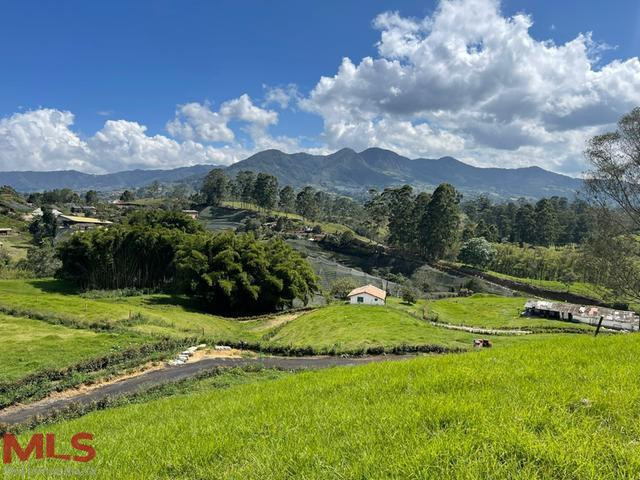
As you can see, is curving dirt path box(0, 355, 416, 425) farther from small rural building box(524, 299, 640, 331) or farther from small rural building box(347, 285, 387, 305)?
small rural building box(524, 299, 640, 331)

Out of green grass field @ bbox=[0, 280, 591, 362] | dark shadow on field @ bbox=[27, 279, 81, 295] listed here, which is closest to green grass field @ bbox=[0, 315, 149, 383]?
green grass field @ bbox=[0, 280, 591, 362]

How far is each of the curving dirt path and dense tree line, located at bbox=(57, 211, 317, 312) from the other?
21.0 meters

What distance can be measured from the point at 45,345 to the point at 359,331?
18.1 metres

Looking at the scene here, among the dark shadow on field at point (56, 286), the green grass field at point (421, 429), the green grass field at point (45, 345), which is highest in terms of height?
the green grass field at point (421, 429)

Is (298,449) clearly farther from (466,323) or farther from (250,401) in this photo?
(466,323)

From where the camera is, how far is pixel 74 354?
1862 cm

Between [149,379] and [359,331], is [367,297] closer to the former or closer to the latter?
[359,331]

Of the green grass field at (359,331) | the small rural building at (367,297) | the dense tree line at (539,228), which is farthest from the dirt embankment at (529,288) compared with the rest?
the green grass field at (359,331)

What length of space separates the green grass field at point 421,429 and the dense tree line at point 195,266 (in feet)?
112

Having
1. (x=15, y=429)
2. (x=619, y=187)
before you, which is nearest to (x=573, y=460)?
(x=15, y=429)

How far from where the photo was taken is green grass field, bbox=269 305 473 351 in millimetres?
23028

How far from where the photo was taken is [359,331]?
27234 millimetres

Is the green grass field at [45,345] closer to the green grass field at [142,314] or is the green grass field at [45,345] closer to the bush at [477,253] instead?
the green grass field at [142,314]

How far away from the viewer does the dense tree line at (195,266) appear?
40838 mm
